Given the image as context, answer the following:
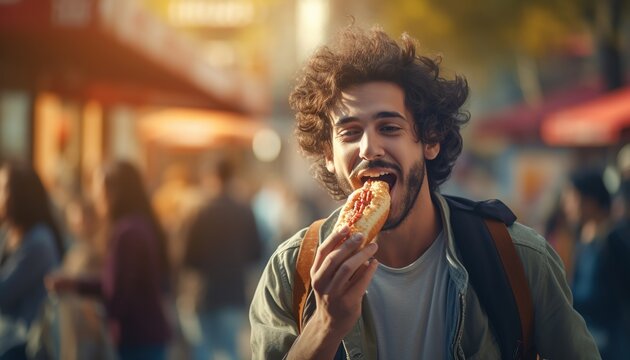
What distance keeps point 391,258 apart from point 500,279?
0.40 meters

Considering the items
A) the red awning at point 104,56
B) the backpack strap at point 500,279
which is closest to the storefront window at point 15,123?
the red awning at point 104,56

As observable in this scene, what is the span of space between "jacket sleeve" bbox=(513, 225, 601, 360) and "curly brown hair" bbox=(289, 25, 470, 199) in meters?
0.58

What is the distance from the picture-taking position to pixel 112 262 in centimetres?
647

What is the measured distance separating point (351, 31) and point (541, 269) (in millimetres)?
1063

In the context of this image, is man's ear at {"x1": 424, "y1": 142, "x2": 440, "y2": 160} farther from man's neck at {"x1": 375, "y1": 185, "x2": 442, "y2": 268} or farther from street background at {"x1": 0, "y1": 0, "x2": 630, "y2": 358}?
street background at {"x1": 0, "y1": 0, "x2": 630, "y2": 358}

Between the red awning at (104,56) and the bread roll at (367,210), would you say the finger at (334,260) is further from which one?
the red awning at (104,56)

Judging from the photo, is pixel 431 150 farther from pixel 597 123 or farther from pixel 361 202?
pixel 597 123

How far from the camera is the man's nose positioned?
3.25 m

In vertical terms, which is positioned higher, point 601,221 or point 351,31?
point 351,31

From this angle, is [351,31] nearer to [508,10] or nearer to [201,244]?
[201,244]

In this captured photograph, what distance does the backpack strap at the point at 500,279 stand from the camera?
3098 mm

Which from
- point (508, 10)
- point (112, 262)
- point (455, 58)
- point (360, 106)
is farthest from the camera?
point (455, 58)

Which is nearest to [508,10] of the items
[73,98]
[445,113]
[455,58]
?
[455,58]

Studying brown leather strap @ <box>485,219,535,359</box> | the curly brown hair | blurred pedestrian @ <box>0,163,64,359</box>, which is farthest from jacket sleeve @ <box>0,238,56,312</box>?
brown leather strap @ <box>485,219,535,359</box>
